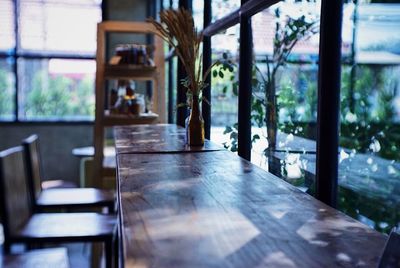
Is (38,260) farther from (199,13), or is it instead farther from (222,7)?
(199,13)

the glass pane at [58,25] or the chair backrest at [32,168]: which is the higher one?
the glass pane at [58,25]

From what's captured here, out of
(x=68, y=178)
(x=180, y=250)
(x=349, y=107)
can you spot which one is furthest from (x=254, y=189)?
(x=68, y=178)

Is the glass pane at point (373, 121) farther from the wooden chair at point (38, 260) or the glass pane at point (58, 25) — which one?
the glass pane at point (58, 25)

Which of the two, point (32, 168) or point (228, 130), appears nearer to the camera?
point (228, 130)

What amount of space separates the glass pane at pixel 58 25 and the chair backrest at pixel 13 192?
9.69 ft

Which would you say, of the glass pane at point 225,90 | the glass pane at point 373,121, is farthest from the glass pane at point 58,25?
the glass pane at point 373,121

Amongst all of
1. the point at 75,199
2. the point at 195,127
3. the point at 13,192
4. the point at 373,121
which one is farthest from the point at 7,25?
the point at 373,121

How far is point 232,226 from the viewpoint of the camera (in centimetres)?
87

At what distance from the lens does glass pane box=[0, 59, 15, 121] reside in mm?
5230

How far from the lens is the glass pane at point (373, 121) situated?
0.98 m

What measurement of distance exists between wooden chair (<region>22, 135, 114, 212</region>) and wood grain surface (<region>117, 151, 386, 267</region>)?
5.14ft

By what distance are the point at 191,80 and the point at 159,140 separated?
363mm

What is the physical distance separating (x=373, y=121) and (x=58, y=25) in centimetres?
500

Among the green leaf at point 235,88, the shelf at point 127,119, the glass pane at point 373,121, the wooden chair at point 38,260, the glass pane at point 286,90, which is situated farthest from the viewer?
the shelf at point 127,119
